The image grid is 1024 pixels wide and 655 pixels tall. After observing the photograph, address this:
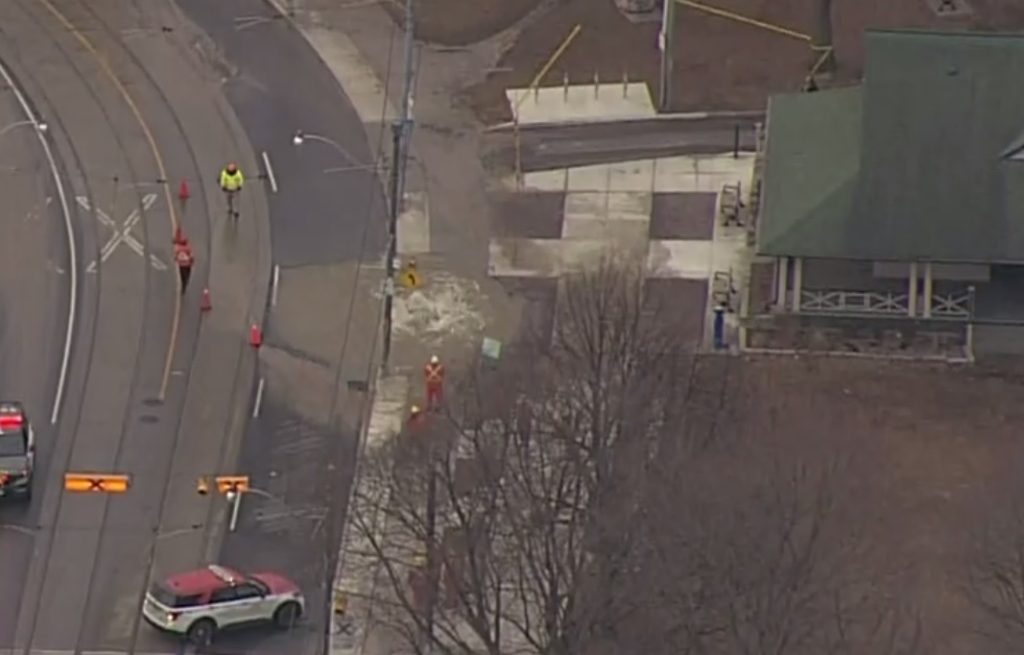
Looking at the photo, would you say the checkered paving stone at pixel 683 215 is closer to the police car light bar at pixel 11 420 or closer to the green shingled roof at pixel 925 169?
the green shingled roof at pixel 925 169

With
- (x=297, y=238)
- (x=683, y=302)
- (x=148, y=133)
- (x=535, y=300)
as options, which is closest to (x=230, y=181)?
(x=297, y=238)

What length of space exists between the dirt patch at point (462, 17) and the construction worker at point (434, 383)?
21.1m

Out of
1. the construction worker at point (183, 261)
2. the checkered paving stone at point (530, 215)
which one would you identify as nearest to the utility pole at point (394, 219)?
the checkered paving stone at point (530, 215)

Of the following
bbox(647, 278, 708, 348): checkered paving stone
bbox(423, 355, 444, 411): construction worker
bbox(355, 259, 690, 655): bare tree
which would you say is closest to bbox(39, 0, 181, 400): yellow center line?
bbox(423, 355, 444, 411): construction worker

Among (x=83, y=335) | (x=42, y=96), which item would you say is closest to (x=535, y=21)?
(x=42, y=96)

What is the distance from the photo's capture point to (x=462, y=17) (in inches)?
4205

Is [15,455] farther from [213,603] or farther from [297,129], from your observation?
[297,129]

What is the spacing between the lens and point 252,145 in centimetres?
9919

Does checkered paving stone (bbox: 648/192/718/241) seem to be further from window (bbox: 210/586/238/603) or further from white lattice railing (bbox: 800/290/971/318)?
window (bbox: 210/586/238/603)

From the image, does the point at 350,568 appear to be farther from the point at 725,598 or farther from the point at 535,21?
the point at 535,21

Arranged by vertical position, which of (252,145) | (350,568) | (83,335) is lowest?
(350,568)

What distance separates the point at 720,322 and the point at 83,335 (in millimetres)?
17707

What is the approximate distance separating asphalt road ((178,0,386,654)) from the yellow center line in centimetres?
283

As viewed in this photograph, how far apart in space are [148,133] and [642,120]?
50.8ft
